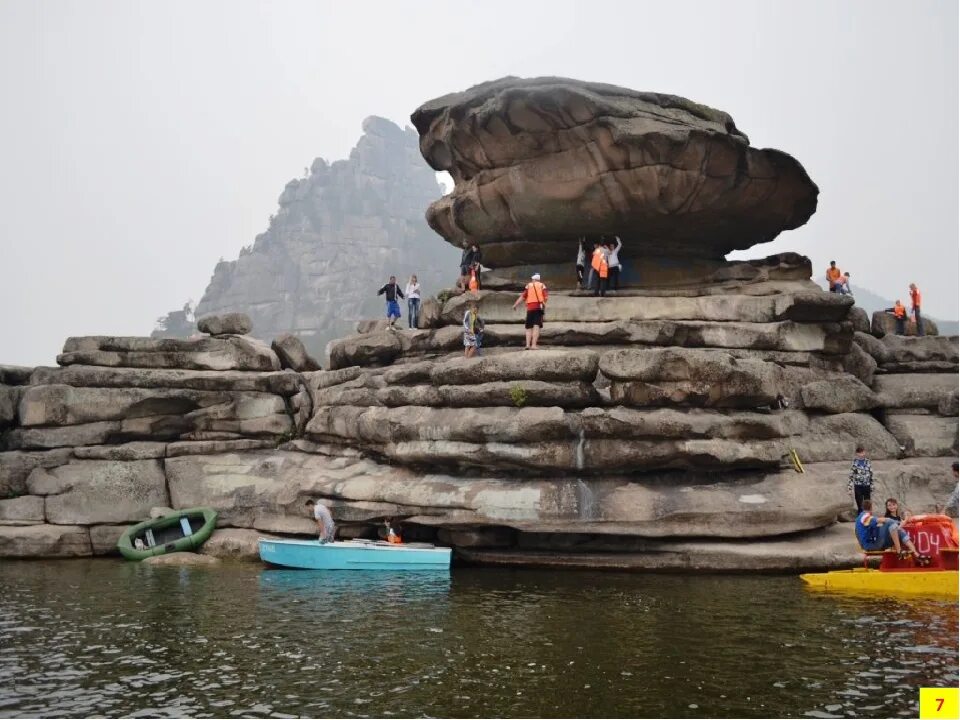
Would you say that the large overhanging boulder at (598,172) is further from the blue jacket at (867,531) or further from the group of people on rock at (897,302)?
the blue jacket at (867,531)

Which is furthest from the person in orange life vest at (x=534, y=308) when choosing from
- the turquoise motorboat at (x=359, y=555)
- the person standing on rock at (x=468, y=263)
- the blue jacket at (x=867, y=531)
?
the blue jacket at (x=867, y=531)

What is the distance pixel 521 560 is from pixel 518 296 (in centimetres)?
894

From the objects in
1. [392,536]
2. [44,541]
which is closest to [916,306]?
[392,536]

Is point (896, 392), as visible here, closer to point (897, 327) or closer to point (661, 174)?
point (897, 327)

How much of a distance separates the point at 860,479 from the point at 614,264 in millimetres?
10048

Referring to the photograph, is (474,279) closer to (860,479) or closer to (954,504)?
(860,479)

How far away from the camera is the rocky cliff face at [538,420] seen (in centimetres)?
2262

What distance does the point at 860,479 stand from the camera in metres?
23.2

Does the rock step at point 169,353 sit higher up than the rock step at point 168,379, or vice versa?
the rock step at point 169,353

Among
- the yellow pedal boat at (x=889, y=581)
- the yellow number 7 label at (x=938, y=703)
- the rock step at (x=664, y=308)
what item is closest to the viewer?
the yellow number 7 label at (x=938, y=703)

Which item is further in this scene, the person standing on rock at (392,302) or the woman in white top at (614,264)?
the person standing on rock at (392,302)

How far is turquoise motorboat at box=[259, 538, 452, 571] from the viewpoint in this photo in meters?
22.6

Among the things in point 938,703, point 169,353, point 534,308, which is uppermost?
point 534,308

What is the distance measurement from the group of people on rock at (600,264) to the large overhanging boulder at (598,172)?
0.48 meters
